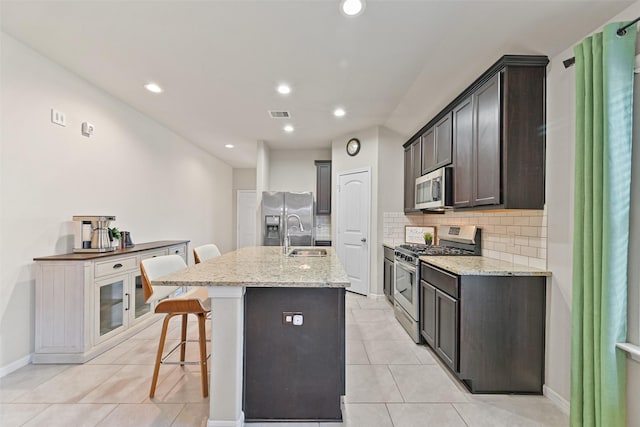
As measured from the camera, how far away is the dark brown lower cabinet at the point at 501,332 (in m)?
2.04

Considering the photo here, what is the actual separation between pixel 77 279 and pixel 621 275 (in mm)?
3795

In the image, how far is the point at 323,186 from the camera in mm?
5535

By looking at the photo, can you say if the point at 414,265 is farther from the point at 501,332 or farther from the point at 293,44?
the point at 293,44

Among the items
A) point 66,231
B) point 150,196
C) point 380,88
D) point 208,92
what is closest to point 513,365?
point 380,88

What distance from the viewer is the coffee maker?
8.97 feet

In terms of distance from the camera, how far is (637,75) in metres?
1.44

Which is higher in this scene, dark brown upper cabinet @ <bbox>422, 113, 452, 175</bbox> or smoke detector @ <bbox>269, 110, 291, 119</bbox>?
smoke detector @ <bbox>269, 110, 291, 119</bbox>

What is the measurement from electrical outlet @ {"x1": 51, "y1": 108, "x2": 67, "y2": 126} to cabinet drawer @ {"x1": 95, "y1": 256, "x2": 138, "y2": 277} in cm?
141

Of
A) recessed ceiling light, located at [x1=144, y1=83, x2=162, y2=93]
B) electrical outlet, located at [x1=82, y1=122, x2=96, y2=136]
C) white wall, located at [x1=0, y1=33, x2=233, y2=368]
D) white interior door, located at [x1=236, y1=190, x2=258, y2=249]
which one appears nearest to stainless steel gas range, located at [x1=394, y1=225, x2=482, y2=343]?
recessed ceiling light, located at [x1=144, y1=83, x2=162, y2=93]

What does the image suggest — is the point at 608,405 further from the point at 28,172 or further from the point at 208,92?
the point at 28,172

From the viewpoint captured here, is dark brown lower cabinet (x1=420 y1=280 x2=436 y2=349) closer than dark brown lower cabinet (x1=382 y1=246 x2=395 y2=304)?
Yes

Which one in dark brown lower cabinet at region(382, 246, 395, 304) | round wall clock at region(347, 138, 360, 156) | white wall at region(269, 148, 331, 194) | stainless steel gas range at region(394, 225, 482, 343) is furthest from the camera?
white wall at region(269, 148, 331, 194)

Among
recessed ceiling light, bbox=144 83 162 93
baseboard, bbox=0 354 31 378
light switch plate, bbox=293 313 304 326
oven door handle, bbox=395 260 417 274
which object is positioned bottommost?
baseboard, bbox=0 354 31 378

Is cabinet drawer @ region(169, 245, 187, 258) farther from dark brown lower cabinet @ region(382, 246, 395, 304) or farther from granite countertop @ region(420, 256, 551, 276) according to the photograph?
granite countertop @ region(420, 256, 551, 276)
